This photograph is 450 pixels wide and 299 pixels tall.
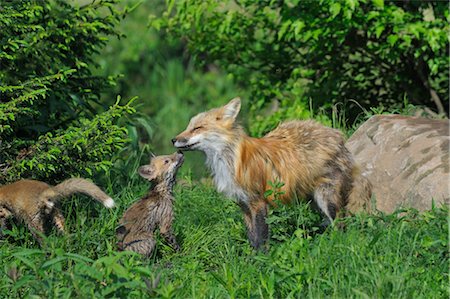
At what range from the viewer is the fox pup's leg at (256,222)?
24.0 feet

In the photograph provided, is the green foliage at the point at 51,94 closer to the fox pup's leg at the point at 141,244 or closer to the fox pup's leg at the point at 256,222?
the fox pup's leg at the point at 141,244

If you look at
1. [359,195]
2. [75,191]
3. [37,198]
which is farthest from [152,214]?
[359,195]

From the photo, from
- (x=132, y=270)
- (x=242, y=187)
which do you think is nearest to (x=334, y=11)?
(x=242, y=187)

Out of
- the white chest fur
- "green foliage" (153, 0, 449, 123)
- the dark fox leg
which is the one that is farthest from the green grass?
"green foliage" (153, 0, 449, 123)

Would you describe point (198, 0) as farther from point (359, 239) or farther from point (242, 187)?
point (359, 239)

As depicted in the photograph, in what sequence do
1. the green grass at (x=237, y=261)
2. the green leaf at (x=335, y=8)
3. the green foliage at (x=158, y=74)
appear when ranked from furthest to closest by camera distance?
1. the green foliage at (x=158, y=74)
2. the green leaf at (x=335, y=8)
3. the green grass at (x=237, y=261)

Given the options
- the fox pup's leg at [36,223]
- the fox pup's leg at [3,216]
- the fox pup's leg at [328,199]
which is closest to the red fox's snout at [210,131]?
the fox pup's leg at [328,199]

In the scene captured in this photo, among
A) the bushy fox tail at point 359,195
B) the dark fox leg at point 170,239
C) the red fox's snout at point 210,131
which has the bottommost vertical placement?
the dark fox leg at point 170,239

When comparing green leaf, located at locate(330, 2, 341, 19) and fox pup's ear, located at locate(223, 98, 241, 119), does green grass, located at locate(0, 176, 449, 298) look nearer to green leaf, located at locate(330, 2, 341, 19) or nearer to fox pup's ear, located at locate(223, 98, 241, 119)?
fox pup's ear, located at locate(223, 98, 241, 119)

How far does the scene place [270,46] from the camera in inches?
444

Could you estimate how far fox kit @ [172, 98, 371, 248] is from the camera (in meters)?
7.47

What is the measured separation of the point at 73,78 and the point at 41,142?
1091 mm

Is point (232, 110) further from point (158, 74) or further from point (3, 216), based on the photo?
point (158, 74)

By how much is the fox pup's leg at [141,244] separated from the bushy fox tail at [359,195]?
187 centimetres
